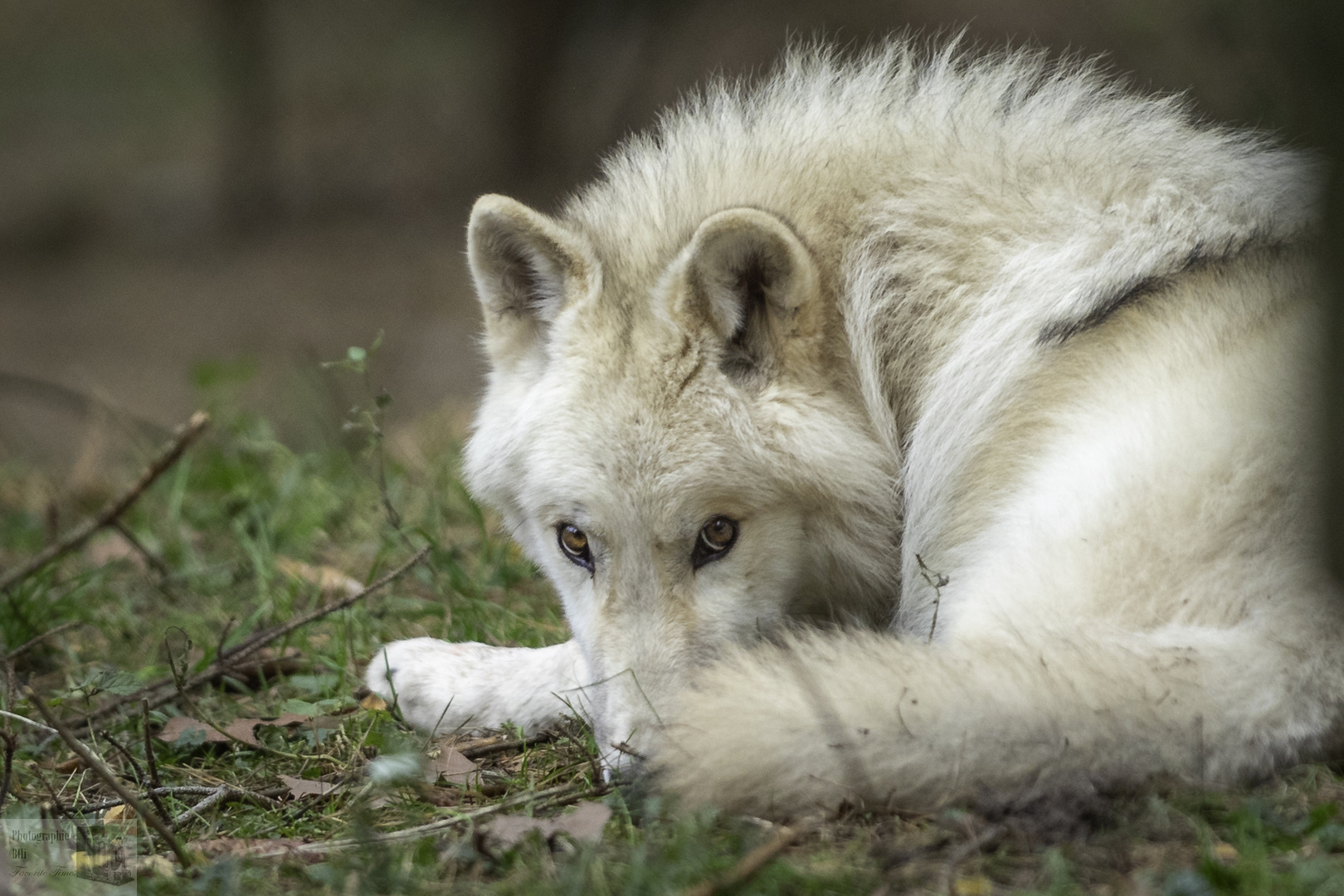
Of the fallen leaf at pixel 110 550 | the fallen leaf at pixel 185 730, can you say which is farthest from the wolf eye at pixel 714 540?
the fallen leaf at pixel 110 550

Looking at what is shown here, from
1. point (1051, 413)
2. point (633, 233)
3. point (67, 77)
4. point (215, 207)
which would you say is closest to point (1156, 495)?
point (1051, 413)

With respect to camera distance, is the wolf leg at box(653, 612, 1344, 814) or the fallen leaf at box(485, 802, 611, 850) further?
the fallen leaf at box(485, 802, 611, 850)

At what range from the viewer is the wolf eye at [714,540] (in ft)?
9.31

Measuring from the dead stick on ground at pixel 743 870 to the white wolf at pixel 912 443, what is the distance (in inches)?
7.5

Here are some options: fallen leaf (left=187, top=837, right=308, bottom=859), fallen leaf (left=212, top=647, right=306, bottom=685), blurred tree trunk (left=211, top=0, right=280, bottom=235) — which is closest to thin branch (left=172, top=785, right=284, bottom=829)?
fallen leaf (left=187, top=837, right=308, bottom=859)

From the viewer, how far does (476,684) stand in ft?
10.5

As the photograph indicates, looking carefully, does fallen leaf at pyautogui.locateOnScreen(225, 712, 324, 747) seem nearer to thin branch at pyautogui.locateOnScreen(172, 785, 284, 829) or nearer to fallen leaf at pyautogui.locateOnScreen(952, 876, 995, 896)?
thin branch at pyautogui.locateOnScreen(172, 785, 284, 829)

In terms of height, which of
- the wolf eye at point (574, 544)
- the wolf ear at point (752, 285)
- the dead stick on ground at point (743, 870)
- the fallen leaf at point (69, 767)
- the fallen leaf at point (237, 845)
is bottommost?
the dead stick on ground at point (743, 870)

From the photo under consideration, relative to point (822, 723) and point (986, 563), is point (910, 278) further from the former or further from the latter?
point (822, 723)

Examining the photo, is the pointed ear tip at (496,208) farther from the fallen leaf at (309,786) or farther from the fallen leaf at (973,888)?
the fallen leaf at (973,888)

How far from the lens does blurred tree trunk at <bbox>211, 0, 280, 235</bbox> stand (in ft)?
43.7

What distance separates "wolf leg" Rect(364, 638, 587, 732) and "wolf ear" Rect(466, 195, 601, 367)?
835mm

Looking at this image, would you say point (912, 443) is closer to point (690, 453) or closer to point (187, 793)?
point (690, 453)

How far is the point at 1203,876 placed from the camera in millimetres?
1860
